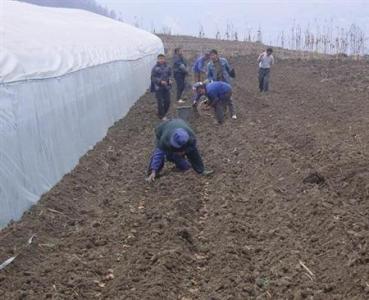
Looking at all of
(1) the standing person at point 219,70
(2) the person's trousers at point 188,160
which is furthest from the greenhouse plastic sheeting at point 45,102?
(1) the standing person at point 219,70

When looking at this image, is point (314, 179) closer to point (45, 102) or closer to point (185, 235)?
point (185, 235)

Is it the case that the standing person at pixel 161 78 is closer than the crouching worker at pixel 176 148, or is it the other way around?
the crouching worker at pixel 176 148

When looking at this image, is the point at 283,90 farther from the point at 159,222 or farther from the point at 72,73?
A: the point at 159,222

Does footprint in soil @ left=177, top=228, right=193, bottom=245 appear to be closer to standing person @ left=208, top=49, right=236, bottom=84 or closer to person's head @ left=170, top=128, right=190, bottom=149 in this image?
person's head @ left=170, top=128, right=190, bottom=149

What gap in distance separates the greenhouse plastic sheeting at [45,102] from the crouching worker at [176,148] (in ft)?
4.95

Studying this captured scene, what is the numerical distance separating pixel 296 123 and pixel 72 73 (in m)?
4.94

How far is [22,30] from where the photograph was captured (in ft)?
32.8

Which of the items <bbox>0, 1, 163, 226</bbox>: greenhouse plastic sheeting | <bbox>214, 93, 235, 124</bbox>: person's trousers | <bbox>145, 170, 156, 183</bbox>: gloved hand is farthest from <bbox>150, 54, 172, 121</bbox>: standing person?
<bbox>145, 170, 156, 183</bbox>: gloved hand

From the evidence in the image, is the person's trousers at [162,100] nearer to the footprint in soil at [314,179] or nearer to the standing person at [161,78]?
the standing person at [161,78]

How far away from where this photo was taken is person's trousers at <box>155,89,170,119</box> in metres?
14.1

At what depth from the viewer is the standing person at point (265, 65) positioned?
56.0 feet

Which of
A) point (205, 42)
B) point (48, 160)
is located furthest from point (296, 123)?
point (205, 42)

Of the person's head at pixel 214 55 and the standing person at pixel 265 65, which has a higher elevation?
the person's head at pixel 214 55

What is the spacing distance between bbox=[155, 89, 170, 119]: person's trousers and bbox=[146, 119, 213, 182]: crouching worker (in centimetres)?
526
